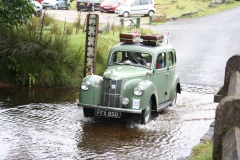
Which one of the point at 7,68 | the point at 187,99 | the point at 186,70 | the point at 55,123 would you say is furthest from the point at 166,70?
the point at 186,70

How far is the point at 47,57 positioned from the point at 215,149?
10408mm

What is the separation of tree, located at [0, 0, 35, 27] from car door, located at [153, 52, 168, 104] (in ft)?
11.7

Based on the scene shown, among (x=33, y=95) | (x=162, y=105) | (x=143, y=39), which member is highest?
(x=143, y=39)

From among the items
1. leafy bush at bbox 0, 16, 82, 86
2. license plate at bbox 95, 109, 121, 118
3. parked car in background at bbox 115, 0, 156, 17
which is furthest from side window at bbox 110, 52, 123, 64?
parked car in background at bbox 115, 0, 156, 17

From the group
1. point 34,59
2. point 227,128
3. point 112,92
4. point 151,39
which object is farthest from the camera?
point 34,59

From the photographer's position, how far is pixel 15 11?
12.5m

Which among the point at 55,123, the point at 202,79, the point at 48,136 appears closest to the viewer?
the point at 48,136

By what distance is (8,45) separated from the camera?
1482 cm

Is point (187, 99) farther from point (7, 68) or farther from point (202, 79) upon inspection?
point (7, 68)

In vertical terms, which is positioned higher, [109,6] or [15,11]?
[109,6]

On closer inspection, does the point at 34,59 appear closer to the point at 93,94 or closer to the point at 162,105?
the point at 93,94

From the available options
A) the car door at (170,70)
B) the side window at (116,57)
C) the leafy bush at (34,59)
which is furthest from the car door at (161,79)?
the leafy bush at (34,59)

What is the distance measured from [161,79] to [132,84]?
150 cm

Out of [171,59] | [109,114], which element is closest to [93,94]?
[109,114]
